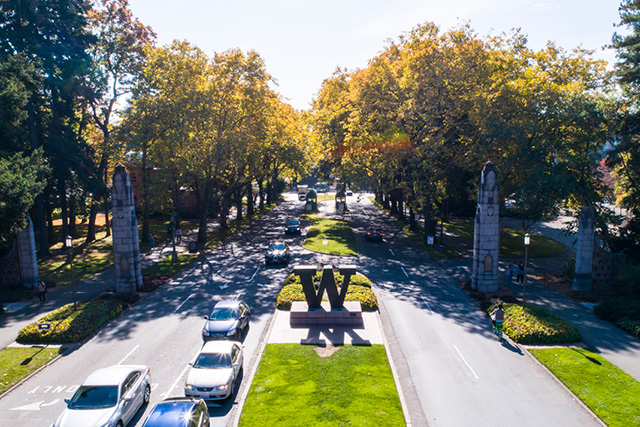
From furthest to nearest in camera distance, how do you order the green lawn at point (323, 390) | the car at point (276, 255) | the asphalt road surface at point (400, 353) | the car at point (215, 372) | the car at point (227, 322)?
the car at point (276, 255)
the car at point (227, 322)
the car at point (215, 372)
the asphalt road surface at point (400, 353)
the green lawn at point (323, 390)

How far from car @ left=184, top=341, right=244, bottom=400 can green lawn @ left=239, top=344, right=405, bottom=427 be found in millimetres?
938

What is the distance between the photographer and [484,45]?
41.0 m

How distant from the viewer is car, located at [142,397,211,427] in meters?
12.3

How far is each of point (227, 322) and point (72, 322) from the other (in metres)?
8.29

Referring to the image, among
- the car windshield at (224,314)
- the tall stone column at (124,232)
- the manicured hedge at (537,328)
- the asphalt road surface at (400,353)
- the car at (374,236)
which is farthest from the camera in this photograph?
the car at (374,236)

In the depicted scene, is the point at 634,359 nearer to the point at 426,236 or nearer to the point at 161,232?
the point at 426,236

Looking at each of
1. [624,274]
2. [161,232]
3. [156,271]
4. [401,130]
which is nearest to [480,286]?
[624,274]

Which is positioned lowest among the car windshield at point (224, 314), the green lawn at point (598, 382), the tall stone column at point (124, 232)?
the green lawn at point (598, 382)

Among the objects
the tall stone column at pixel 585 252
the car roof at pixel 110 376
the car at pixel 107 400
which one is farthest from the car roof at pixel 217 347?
the tall stone column at pixel 585 252

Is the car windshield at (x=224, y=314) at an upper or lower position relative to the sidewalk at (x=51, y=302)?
upper

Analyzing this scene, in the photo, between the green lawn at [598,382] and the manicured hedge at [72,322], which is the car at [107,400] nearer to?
the manicured hedge at [72,322]

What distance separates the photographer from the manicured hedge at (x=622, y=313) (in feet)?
72.6

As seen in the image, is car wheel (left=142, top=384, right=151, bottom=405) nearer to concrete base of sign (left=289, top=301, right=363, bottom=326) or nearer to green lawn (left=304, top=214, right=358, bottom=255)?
concrete base of sign (left=289, top=301, right=363, bottom=326)

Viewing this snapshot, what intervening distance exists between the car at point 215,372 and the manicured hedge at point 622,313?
19840 mm
